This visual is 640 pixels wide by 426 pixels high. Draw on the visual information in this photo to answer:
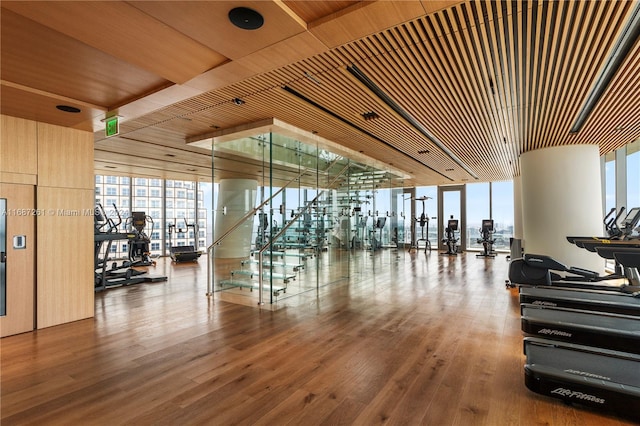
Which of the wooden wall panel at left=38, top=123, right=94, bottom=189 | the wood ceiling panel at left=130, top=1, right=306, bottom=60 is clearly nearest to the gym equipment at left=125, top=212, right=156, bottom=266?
the wooden wall panel at left=38, top=123, right=94, bottom=189

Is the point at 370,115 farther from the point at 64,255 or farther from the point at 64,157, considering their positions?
the point at 64,255

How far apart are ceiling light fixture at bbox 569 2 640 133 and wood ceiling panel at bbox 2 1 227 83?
359cm

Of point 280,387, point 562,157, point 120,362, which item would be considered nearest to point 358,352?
point 280,387

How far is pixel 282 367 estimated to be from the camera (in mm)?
2977

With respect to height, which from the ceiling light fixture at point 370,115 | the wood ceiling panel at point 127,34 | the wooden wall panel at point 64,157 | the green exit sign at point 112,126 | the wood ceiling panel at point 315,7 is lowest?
the wooden wall panel at point 64,157

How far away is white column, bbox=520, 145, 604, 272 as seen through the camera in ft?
21.5

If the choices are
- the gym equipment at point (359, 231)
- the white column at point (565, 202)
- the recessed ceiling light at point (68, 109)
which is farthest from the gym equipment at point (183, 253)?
the white column at point (565, 202)

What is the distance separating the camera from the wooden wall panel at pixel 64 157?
427 centimetres

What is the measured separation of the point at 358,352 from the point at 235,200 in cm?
456

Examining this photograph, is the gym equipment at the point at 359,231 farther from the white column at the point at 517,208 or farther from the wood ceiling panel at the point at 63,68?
the white column at the point at 517,208

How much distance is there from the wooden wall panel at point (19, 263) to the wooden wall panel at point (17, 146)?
0.22m

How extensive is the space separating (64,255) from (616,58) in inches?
281

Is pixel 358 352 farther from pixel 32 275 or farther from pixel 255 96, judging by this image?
pixel 32 275

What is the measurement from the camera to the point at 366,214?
795cm
